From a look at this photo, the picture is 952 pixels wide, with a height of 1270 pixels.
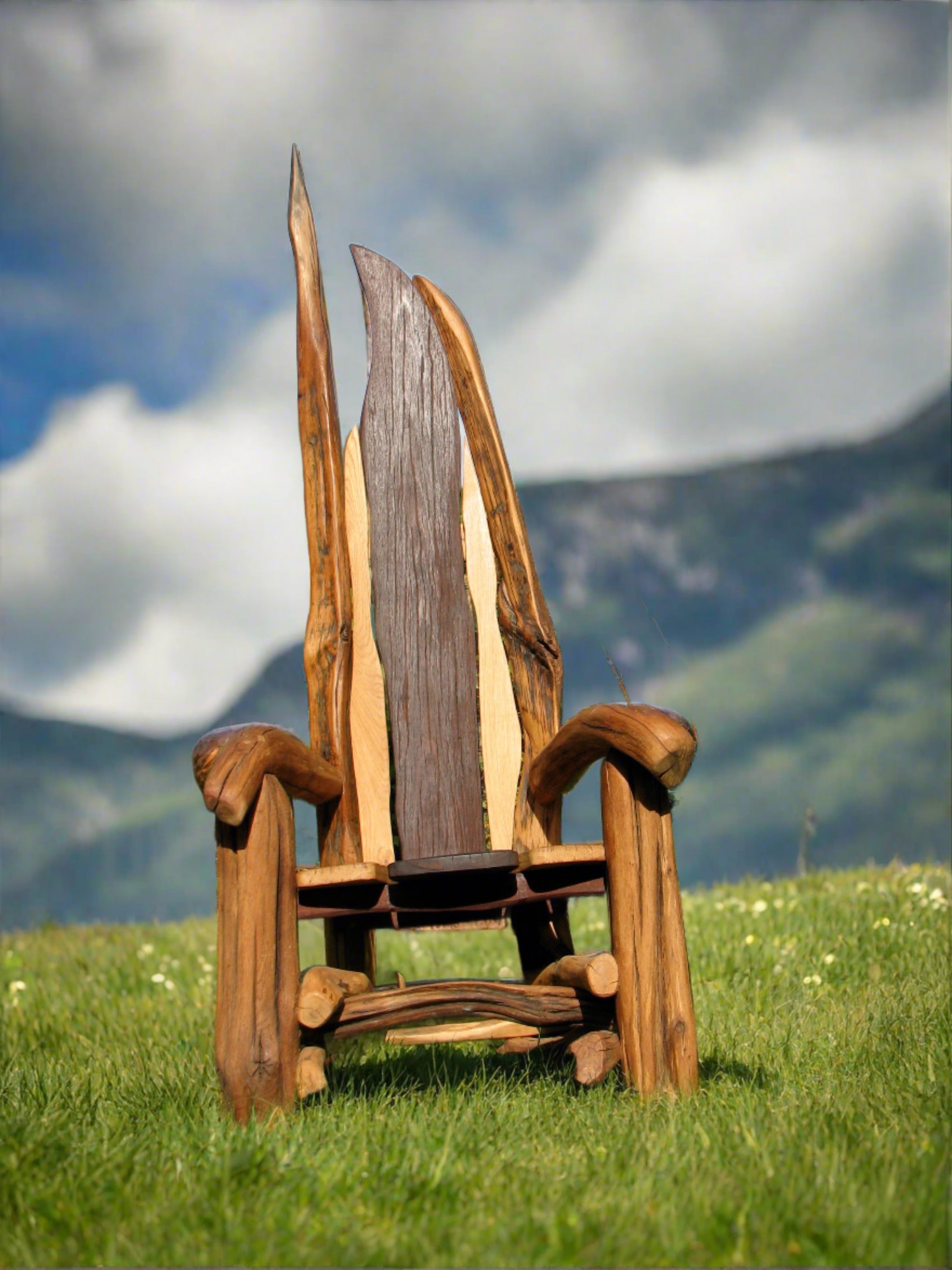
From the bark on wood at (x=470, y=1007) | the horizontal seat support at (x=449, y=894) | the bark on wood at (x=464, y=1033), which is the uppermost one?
the horizontal seat support at (x=449, y=894)

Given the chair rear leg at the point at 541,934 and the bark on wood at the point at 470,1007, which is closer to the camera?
the bark on wood at the point at 470,1007

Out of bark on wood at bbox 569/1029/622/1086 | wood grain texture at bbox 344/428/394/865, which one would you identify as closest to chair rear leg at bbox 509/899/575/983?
wood grain texture at bbox 344/428/394/865

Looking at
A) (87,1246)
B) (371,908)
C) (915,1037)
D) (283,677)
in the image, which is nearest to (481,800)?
(371,908)

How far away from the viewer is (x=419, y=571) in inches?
119

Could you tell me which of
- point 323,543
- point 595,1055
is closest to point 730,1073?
point 595,1055

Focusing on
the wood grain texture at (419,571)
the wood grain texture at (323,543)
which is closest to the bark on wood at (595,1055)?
the wood grain texture at (419,571)

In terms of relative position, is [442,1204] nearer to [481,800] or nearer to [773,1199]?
[773,1199]

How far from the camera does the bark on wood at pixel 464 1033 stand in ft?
8.27

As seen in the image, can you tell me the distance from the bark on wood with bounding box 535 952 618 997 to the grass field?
207 mm

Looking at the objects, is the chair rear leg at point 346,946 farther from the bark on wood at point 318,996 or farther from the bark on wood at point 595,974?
the bark on wood at point 595,974

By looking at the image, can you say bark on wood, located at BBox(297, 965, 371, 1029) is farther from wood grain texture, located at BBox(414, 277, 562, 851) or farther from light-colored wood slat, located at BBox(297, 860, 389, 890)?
wood grain texture, located at BBox(414, 277, 562, 851)

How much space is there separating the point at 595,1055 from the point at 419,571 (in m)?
1.28

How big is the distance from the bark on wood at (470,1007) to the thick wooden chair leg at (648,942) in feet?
0.33

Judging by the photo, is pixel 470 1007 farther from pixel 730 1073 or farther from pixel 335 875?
pixel 730 1073
